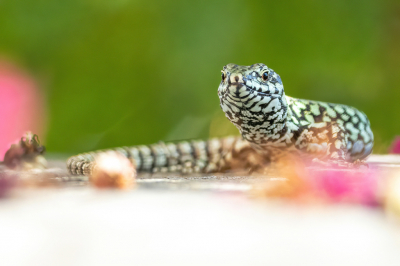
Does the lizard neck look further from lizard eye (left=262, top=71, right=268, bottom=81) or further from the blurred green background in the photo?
the blurred green background

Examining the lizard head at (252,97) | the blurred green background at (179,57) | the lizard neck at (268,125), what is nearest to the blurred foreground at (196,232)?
the lizard head at (252,97)

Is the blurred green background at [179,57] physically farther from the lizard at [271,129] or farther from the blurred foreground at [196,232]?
the blurred foreground at [196,232]

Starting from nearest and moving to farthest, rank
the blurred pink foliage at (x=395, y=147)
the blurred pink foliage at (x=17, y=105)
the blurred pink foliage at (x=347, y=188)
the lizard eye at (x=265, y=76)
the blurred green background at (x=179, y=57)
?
the blurred pink foliage at (x=347, y=188) < the lizard eye at (x=265, y=76) < the blurred pink foliage at (x=395, y=147) < the blurred pink foliage at (x=17, y=105) < the blurred green background at (x=179, y=57)

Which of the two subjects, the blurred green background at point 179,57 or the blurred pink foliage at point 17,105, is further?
the blurred green background at point 179,57

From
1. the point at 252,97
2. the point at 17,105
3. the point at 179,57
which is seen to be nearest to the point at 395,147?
the point at 179,57

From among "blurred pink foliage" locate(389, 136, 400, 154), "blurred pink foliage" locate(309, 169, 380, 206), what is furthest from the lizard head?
"blurred pink foliage" locate(389, 136, 400, 154)

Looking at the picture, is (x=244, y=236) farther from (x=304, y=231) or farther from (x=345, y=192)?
(x=345, y=192)

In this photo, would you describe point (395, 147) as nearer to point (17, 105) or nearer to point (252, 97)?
point (252, 97)
